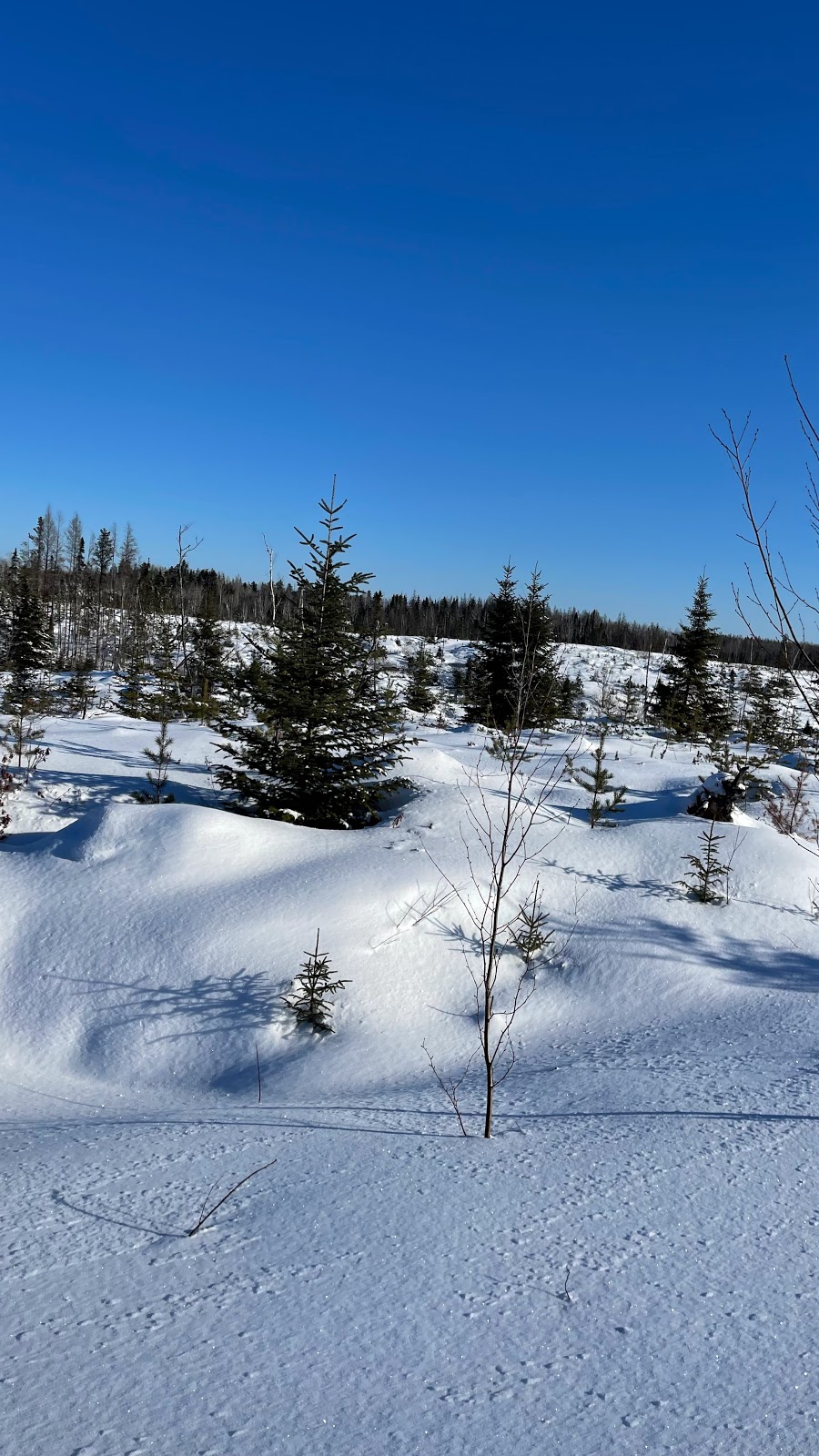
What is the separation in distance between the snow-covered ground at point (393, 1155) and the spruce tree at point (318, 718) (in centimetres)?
78

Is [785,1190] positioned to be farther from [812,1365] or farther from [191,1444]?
[191,1444]

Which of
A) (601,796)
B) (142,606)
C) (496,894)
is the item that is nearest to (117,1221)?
(496,894)

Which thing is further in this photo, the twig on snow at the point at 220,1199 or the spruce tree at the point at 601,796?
the spruce tree at the point at 601,796

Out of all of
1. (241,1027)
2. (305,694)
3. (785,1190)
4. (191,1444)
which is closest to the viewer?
(191,1444)

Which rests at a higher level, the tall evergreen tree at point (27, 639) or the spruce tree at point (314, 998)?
the tall evergreen tree at point (27, 639)

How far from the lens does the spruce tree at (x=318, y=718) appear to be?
8156mm

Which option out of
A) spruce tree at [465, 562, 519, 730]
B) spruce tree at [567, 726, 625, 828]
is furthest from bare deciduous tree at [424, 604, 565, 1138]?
spruce tree at [465, 562, 519, 730]

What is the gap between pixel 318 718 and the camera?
26.6ft

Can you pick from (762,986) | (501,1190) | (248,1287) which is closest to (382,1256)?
(248,1287)

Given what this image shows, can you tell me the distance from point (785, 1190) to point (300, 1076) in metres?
3.17

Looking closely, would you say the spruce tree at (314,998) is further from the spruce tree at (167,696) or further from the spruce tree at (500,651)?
the spruce tree at (500,651)

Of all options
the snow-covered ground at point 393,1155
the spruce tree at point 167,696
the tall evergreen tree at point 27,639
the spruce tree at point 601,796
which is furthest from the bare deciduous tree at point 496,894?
the tall evergreen tree at point 27,639

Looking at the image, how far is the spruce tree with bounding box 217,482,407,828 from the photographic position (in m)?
8.16

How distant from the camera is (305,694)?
810cm
